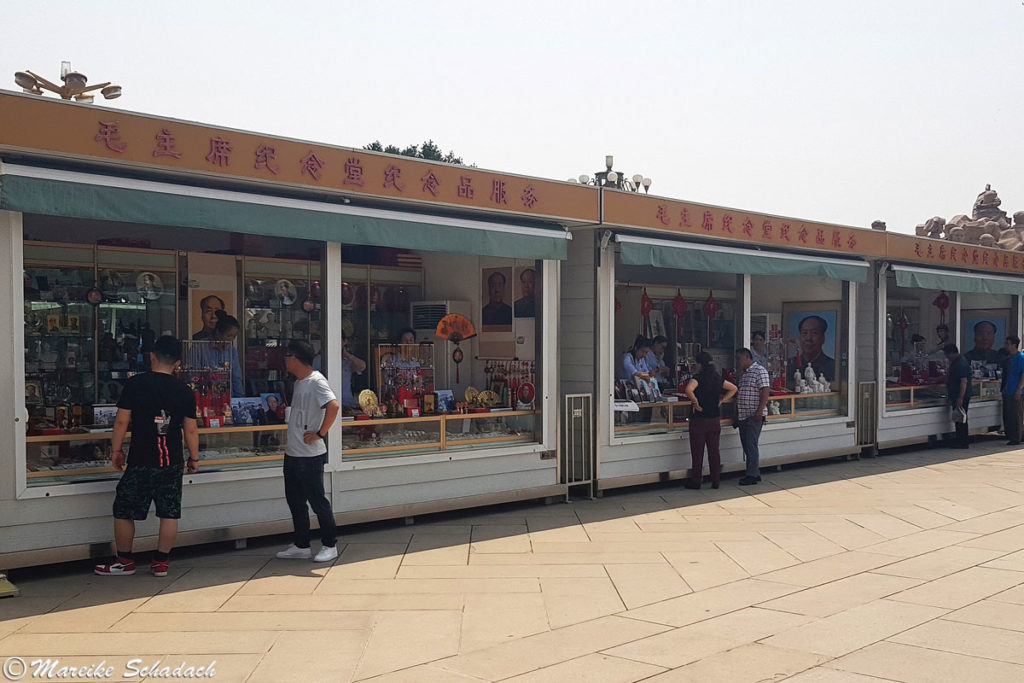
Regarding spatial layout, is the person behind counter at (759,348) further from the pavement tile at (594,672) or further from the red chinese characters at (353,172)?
the pavement tile at (594,672)

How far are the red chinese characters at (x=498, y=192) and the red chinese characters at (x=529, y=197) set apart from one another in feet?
0.69

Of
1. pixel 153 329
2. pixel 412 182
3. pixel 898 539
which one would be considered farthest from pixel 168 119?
pixel 898 539

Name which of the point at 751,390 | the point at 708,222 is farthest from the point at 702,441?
the point at 708,222

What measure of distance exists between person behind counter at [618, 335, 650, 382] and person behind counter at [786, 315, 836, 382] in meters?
2.39

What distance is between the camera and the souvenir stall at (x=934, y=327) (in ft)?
42.8

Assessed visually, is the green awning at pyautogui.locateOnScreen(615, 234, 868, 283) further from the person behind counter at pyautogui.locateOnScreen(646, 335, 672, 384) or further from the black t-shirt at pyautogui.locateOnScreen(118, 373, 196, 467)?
the black t-shirt at pyautogui.locateOnScreen(118, 373, 196, 467)

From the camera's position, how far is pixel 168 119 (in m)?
6.31

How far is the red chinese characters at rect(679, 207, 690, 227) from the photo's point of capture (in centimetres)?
981

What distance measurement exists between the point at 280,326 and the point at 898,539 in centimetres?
598

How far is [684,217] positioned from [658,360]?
2.59m

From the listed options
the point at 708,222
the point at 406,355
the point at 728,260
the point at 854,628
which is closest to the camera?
the point at 854,628

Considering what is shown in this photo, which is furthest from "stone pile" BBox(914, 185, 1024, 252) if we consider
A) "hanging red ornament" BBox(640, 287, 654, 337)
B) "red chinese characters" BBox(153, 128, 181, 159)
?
"red chinese characters" BBox(153, 128, 181, 159)

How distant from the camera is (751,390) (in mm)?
10406

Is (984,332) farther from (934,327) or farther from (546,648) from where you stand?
(546,648)
